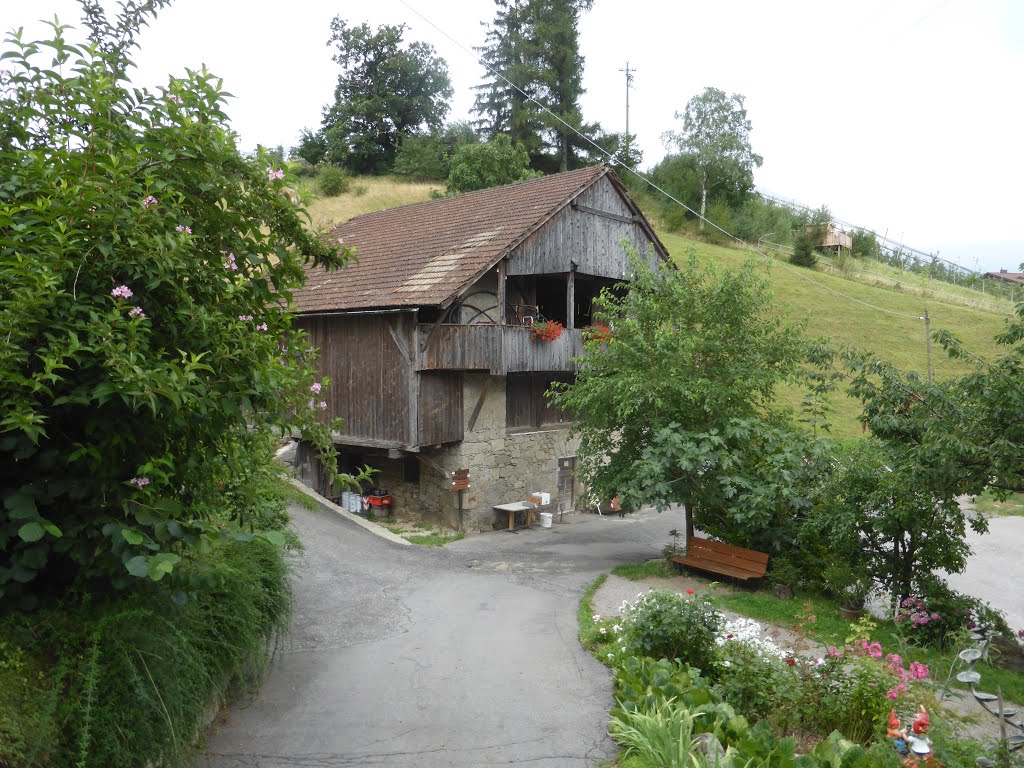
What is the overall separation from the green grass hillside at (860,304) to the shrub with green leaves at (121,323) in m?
27.0

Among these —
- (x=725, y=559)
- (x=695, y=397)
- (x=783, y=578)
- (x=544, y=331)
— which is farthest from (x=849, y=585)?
(x=544, y=331)

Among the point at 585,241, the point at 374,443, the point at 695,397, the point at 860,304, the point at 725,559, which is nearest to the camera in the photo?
the point at 695,397

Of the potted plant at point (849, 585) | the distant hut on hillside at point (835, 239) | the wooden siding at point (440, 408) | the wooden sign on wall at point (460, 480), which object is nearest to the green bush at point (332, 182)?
the wooden siding at point (440, 408)

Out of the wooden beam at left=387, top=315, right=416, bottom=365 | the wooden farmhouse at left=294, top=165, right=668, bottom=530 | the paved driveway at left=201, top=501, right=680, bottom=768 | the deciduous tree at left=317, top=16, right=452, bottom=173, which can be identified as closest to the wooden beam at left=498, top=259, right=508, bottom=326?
the wooden farmhouse at left=294, top=165, right=668, bottom=530

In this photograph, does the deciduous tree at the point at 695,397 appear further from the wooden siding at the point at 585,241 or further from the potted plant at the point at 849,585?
the wooden siding at the point at 585,241

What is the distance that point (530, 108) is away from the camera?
151 ft

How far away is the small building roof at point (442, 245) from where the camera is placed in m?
15.3

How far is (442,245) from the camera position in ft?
57.1

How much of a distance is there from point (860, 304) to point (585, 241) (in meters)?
28.5

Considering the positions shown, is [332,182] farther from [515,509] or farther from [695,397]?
[695,397]

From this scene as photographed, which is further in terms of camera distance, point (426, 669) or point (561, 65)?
point (561, 65)

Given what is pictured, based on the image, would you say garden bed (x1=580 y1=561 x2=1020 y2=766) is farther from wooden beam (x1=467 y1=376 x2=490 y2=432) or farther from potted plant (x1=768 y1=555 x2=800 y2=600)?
wooden beam (x1=467 y1=376 x2=490 y2=432)

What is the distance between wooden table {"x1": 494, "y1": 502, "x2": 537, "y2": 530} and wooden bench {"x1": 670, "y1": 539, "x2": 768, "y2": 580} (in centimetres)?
551

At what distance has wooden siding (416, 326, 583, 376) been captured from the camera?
15070mm
